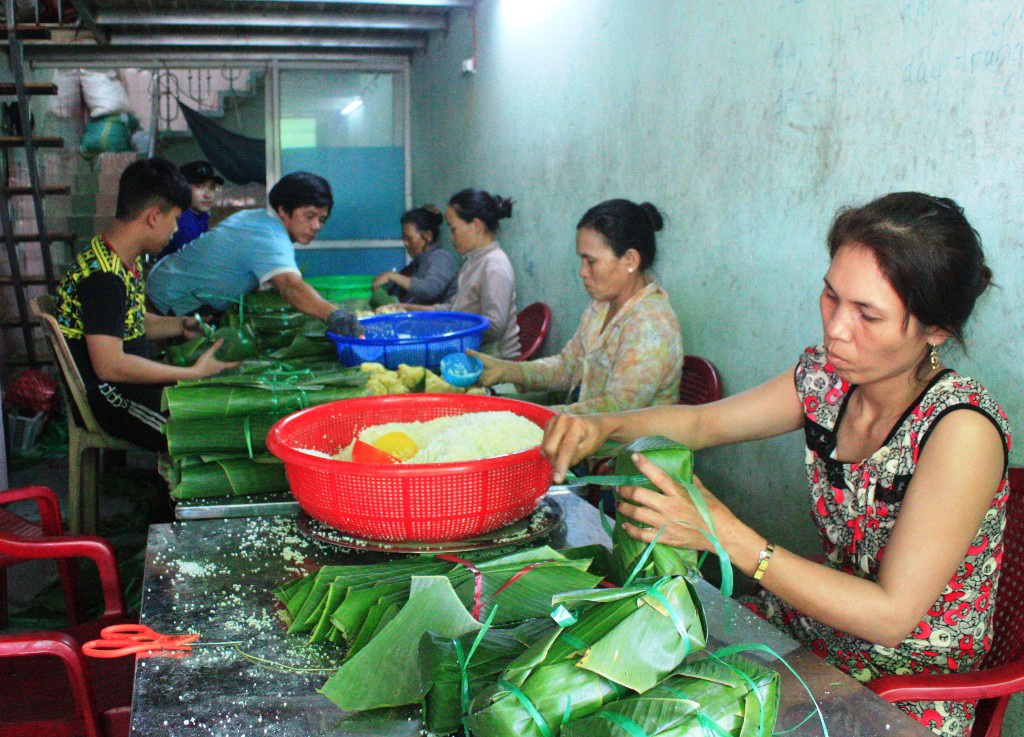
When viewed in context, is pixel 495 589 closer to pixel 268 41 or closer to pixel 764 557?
pixel 764 557

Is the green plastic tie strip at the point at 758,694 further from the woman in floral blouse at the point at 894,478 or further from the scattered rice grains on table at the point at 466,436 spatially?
the scattered rice grains on table at the point at 466,436

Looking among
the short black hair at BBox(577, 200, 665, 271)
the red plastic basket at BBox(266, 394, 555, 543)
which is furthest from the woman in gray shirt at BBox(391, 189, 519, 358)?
the red plastic basket at BBox(266, 394, 555, 543)

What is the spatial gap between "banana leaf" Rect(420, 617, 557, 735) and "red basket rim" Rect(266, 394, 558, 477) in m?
0.43

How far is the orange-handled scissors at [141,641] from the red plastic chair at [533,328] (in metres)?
3.31

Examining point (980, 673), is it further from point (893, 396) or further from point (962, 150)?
point (962, 150)

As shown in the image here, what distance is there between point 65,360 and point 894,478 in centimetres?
298

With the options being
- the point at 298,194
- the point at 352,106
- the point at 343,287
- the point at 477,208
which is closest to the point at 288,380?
the point at 298,194

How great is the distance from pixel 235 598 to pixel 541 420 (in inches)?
31.6

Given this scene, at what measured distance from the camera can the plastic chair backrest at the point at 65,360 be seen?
10.4 ft

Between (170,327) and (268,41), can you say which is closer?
(170,327)

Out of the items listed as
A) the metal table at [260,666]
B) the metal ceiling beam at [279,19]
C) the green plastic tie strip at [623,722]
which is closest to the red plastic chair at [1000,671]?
the metal table at [260,666]

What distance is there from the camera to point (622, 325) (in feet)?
9.92

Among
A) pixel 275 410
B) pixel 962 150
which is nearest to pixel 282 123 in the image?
pixel 275 410

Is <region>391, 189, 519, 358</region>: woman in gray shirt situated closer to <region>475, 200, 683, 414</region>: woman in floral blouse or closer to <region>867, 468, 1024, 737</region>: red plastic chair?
<region>475, 200, 683, 414</region>: woman in floral blouse
